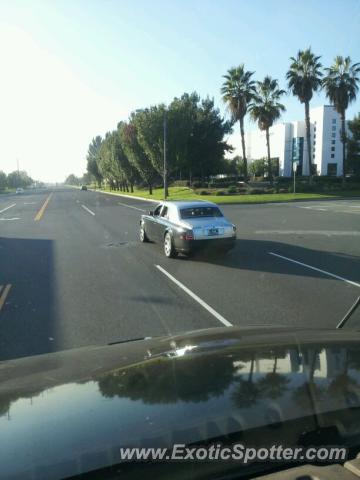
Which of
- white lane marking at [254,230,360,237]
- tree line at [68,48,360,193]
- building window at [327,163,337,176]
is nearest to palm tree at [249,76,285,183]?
tree line at [68,48,360,193]

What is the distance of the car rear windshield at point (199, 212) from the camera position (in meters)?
11.9

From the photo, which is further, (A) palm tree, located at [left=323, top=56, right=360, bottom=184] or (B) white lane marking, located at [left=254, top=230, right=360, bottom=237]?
(A) palm tree, located at [left=323, top=56, right=360, bottom=184]

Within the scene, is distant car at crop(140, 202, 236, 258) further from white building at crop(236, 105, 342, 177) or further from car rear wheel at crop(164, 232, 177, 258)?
white building at crop(236, 105, 342, 177)

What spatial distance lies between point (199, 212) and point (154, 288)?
13.3 feet

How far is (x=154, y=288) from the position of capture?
27.9 ft

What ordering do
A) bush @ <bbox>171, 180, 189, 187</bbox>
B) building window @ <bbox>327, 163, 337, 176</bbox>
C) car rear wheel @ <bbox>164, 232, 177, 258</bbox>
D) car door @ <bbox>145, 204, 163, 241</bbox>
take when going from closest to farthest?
car rear wheel @ <bbox>164, 232, 177, 258</bbox>, car door @ <bbox>145, 204, 163, 241</bbox>, bush @ <bbox>171, 180, 189, 187</bbox>, building window @ <bbox>327, 163, 337, 176</bbox>

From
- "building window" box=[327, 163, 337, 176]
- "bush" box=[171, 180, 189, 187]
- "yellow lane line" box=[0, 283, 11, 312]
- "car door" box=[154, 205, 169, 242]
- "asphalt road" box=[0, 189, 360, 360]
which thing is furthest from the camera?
"building window" box=[327, 163, 337, 176]

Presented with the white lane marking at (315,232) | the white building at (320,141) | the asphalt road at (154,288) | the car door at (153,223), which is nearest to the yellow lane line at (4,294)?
the asphalt road at (154,288)

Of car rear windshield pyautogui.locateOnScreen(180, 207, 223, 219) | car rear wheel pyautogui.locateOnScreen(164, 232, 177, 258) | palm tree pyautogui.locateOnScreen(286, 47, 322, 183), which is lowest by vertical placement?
car rear wheel pyautogui.locateOnScreen(164, 232, 177, 258)

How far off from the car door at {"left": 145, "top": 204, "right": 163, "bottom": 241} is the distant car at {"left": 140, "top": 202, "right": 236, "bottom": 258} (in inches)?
9.1

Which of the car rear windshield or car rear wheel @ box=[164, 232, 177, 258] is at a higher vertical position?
the car rear windshield

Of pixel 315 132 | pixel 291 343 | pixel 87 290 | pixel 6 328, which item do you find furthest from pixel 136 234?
→ pixel 315 132

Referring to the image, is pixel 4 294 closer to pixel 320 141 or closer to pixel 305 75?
pixel 305 75

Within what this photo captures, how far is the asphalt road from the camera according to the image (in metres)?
6.18
